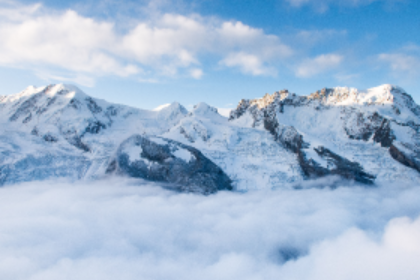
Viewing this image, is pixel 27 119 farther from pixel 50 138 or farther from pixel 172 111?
pixel 172 111

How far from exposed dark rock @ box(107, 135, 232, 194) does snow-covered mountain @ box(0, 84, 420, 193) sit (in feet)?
1.15

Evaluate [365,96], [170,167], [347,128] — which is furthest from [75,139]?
[365,96]

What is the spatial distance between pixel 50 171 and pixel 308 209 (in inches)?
3848

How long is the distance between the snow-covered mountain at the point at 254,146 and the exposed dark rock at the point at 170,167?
350mm

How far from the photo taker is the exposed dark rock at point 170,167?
251ft

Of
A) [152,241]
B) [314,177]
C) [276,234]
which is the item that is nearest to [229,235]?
[276,234]

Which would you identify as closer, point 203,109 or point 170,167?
point 170,167

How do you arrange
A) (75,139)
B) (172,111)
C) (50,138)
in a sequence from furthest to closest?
1. (172,111)
2. (75,139)
3. (50,138)

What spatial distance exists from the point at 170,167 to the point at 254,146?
34727mm

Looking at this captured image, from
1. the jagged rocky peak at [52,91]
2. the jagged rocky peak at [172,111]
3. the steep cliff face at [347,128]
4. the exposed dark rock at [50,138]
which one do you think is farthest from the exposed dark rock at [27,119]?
the steep cliff face at [347,128]

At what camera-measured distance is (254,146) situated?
294 ft

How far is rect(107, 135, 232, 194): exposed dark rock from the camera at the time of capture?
76562mm

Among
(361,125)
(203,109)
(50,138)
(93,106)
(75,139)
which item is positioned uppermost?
(203,109)

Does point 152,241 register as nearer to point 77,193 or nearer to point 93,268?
point 93,268
